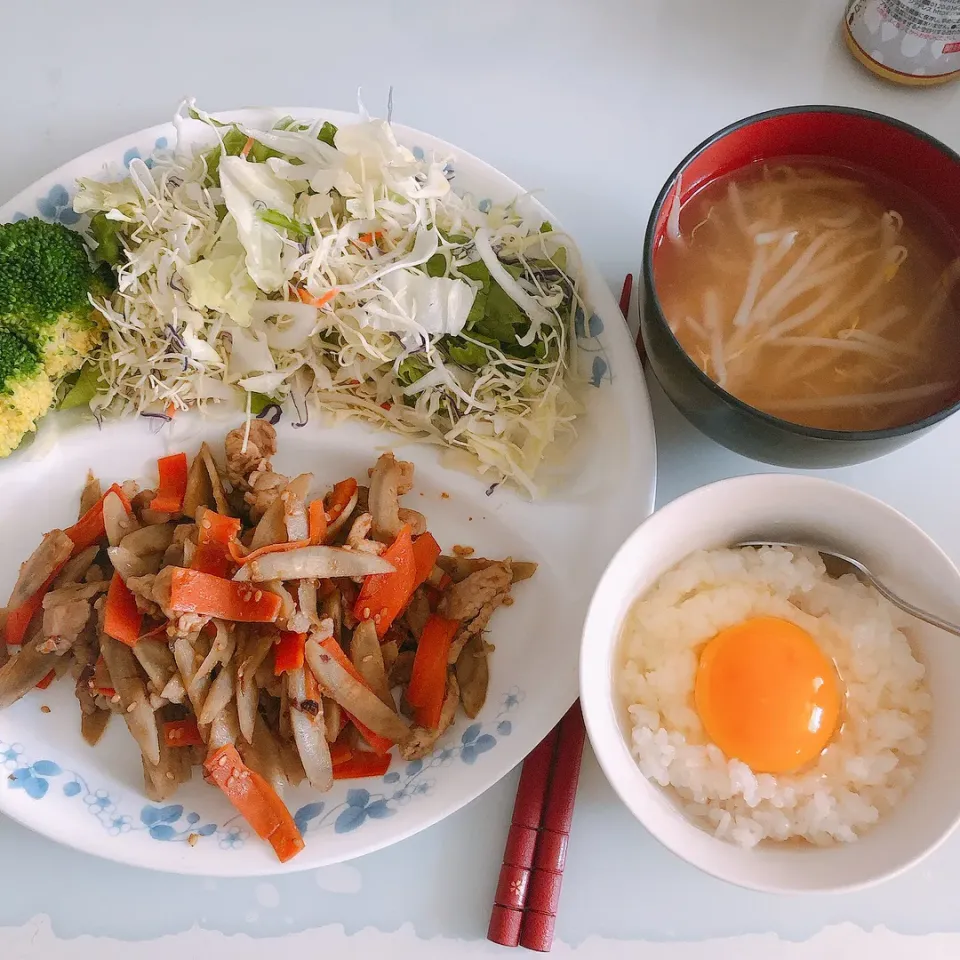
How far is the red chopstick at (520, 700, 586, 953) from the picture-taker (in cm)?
173

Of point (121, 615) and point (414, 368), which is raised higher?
point (414, 368)

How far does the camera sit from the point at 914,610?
1522mm

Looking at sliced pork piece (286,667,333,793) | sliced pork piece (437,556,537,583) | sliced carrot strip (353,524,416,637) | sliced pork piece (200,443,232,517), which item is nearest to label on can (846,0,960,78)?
sliced pork piece (437,556,537,583)

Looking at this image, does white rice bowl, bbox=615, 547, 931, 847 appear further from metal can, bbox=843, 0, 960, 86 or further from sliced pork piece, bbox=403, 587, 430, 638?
metal can, bbox=843, 0, 960, 86

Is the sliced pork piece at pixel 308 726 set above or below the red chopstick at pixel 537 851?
above

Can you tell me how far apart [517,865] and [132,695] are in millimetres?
870

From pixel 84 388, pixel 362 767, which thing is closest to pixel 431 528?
pixel 362 767

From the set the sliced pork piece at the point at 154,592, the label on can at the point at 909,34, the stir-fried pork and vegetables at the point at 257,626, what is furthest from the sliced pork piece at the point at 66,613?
the label on can at the point at 909,34

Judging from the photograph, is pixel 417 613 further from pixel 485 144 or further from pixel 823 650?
pixel 485 144

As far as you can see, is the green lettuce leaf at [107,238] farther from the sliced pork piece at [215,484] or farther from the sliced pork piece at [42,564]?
the sliced pork piece at [42,564]

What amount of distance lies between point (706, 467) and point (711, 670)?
1.83 ft

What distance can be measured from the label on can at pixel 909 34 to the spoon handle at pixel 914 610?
4.43 ft

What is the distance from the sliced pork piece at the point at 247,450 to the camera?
186 cm

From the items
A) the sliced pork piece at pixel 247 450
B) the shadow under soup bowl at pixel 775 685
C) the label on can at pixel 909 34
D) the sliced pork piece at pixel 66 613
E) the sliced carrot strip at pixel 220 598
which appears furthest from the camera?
the label on can at pixel 909 34
